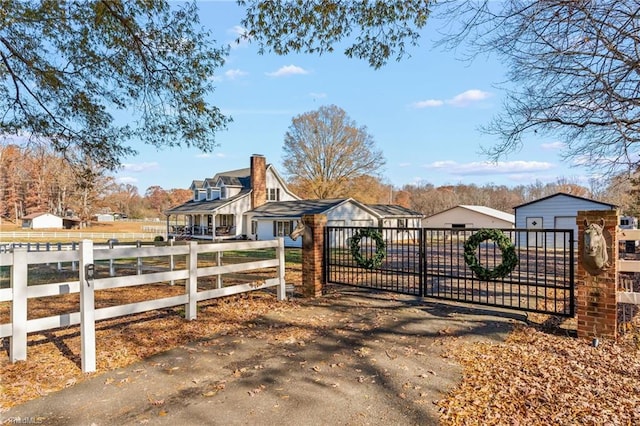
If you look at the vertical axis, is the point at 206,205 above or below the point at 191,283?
above

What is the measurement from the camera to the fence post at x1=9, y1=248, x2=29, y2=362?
4.06 meters

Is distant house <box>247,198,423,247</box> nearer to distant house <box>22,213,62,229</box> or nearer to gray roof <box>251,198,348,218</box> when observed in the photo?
gray roof <box>251,198,348,218</box>

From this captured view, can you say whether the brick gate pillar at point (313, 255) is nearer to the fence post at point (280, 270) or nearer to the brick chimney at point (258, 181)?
the fence post at point (280, 270)

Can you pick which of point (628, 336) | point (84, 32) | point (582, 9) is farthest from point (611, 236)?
point (84, 32)

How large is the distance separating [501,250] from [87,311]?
19.1 ft

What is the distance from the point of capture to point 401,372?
4191 mm

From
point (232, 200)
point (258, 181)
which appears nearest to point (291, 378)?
point (232, 200)

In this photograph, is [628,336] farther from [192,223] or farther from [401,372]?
[192,223]

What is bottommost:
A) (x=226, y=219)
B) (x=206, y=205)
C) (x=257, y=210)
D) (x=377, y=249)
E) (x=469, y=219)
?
(x=377, y=249)

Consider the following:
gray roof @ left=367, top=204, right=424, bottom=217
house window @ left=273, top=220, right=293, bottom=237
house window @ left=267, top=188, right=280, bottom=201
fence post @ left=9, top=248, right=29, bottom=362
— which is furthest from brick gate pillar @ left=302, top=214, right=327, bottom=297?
house window @ left=267, top=188, right=280, bottom=201

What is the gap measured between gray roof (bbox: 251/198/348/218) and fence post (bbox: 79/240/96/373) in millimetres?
23535

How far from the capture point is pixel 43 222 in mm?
58938

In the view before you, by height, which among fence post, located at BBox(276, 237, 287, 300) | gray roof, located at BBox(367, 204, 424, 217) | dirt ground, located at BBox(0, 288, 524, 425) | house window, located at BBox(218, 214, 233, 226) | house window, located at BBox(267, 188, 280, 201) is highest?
house window, located at BBox(267, 188, 280, 201)

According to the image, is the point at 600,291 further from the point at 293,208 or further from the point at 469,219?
the point at 469,219
